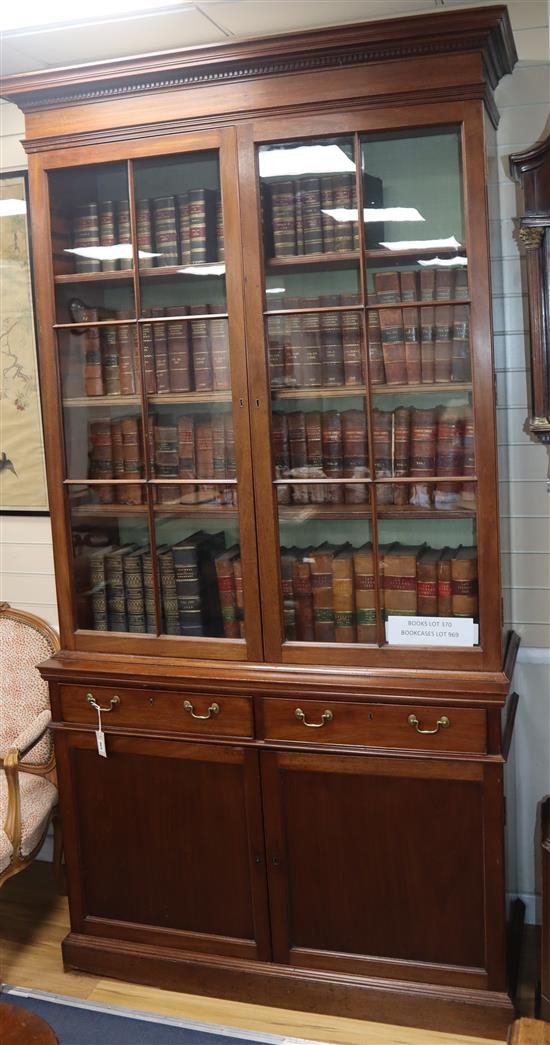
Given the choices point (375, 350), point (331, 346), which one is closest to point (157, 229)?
point (331, 346)

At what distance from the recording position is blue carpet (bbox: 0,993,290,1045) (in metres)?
2.64

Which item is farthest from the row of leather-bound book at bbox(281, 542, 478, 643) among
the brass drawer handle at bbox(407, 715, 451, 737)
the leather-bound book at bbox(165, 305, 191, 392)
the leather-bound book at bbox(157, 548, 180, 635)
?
the leather-bound book at bbox(165, 305, 191, 392)

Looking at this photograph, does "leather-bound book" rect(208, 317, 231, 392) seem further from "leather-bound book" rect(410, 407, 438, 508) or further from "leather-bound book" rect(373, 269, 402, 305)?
"leather-bound book" rect(410, 407, 438, 508)

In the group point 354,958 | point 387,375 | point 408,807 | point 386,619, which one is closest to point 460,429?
point 387,375

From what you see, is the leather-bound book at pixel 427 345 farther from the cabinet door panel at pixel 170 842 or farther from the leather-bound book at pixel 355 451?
the cabinet door panel at pixel 170 842

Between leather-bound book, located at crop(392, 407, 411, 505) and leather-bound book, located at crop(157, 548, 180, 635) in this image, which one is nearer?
leather-bound book, located at crop(392, 407, 411, 505)

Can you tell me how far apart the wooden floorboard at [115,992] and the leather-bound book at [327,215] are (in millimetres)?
2103

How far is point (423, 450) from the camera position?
254 cm

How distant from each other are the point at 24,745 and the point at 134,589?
23.4 inches

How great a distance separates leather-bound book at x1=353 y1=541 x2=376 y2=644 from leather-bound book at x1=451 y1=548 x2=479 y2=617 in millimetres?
220

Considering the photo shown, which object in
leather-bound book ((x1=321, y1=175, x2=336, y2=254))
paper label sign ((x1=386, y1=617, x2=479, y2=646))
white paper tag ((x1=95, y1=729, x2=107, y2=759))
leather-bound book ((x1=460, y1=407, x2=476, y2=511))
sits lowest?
white paper tag ((x1=95, y1=729, x2=107, y2=759))

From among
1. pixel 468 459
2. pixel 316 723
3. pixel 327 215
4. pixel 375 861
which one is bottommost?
pixel 375 861

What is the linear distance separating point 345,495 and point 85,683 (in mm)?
954

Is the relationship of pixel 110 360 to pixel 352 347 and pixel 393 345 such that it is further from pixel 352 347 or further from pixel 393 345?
pixel 393 345
